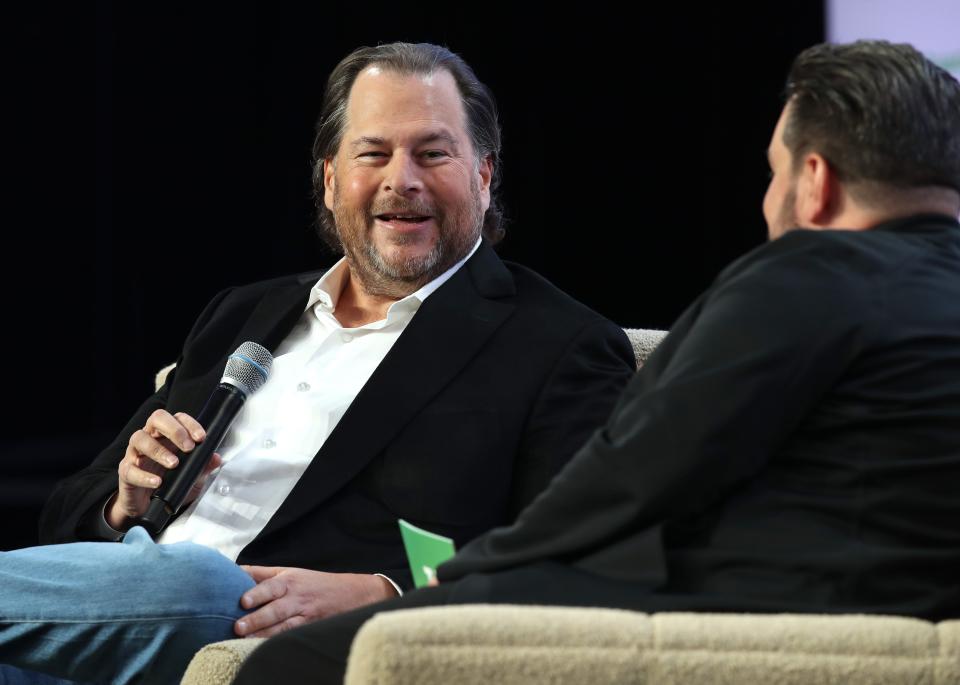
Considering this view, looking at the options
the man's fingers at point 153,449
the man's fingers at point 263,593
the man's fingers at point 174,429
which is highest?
the man's fingers at point 174,429

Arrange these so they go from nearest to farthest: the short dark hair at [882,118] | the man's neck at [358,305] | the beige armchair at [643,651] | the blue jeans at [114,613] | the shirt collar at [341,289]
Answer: the beige armchair at [643,651], the short dark hair at [882,118], the blue jeans at [114,613], the shirt collar at [341,289], the man's neck at [358,305]

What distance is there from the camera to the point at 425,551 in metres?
1.48

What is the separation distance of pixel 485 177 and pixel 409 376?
0.65 m

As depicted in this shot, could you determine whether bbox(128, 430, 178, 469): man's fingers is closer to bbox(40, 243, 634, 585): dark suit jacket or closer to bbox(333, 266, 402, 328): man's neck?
bbox(40, 243, 634, 585): dark suit jacket

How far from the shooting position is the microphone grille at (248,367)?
6.87ft

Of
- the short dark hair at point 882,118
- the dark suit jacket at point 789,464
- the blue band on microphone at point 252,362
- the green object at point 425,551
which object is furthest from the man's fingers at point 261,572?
the short dark hair at point 882,118

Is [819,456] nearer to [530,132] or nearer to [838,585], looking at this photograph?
[838,585]

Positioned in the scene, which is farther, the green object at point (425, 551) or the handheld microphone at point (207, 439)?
the handheld microphone at point (207, 439)

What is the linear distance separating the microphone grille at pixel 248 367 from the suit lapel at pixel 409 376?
0.16 m

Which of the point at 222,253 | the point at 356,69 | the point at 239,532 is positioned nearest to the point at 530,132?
the point at 222,253

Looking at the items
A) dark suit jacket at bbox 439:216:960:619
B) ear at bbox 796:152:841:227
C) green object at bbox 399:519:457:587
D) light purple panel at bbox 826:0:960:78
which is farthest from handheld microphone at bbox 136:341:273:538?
light purple panel at bbox 826:0:960:78

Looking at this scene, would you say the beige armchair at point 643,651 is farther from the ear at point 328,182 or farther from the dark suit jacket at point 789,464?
the ear at point 328,182

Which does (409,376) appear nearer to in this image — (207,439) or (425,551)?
(207,439)

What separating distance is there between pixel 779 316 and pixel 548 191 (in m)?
3.92
